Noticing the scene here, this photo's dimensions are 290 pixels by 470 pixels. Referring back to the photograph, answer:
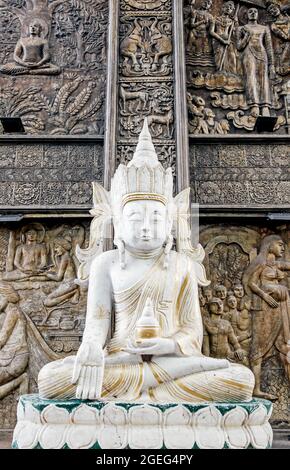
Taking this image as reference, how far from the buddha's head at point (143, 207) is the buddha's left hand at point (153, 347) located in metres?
0.79

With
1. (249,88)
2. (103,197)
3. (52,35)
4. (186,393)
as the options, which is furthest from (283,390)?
(52,35)

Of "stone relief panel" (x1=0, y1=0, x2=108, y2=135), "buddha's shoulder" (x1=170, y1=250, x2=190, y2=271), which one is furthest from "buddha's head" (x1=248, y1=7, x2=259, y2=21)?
"buddha's shoulder" (x1=170, y1=250, x2=190, y2=271)

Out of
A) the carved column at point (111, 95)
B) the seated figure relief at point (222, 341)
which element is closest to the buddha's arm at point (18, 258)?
the carved column at point (111, 95)

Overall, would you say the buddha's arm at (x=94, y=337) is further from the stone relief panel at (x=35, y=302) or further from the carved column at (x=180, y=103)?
the carved column at (x=180, y=103)

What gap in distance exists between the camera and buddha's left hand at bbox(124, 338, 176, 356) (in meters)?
2.92

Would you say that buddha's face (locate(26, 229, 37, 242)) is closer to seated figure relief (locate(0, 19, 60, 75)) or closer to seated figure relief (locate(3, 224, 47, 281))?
seated figure relief (locate(3, 224, 47, 281))

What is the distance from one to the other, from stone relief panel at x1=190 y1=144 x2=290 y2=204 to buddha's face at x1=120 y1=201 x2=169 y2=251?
7.48 feet

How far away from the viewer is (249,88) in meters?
6.52

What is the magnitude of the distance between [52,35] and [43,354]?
4.72m

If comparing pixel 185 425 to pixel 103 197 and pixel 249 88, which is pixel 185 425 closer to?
pixel 103 197

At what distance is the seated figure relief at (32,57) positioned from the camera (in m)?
6.61

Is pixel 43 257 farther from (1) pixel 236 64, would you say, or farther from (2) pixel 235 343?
(1) pixel 236 64

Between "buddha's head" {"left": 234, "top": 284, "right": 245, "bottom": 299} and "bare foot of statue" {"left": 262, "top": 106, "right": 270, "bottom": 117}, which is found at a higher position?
"bare foot of statue" {"left": 262, "top": 106, "right": 270, "bottom": 117}
